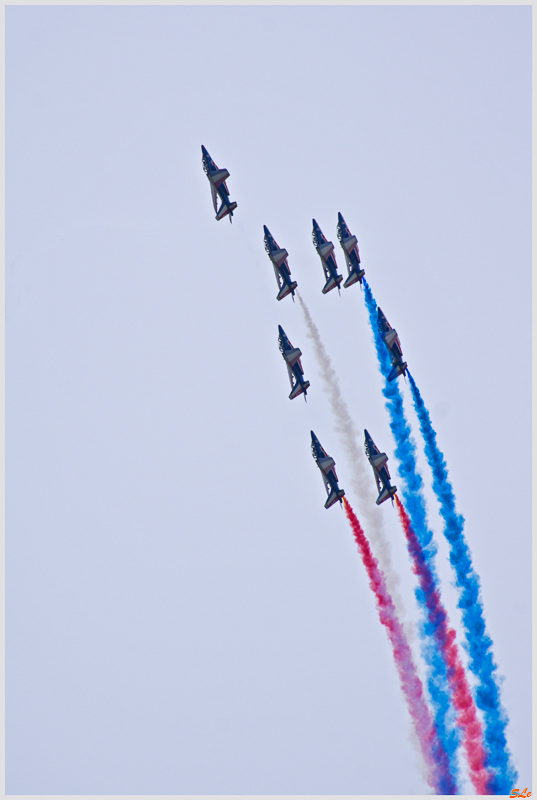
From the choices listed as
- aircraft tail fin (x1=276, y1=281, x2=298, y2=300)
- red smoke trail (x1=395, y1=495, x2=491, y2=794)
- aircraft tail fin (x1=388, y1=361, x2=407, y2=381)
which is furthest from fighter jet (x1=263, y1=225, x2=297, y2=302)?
red smoke trail (x1=395, y1=495, x2=491, y2=794)

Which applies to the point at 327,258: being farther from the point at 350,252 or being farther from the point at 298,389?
the point at 298,389

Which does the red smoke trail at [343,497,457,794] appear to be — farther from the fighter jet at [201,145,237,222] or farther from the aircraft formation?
the fighter jet at [201,145,237,222]

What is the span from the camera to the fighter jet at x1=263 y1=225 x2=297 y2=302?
319 ft

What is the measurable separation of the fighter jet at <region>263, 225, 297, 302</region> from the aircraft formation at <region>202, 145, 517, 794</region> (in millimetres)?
69

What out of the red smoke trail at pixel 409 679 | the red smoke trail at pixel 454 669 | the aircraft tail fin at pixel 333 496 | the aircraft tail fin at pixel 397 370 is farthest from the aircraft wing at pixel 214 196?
the red smoke trail at pixel 454 669

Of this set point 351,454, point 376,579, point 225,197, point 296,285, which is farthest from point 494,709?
point 225,197

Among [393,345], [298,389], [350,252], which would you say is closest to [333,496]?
[298,389]

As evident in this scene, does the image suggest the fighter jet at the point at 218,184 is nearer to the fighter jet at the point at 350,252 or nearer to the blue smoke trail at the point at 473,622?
the fighter jet at the point at 350,252

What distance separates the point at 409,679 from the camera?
319 ft

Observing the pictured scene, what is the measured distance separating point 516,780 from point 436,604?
42.1 ft

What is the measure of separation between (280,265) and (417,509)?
19.4m

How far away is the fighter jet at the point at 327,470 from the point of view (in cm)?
9650

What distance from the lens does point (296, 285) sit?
98.4 meters

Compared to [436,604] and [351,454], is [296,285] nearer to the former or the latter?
[351,454]
